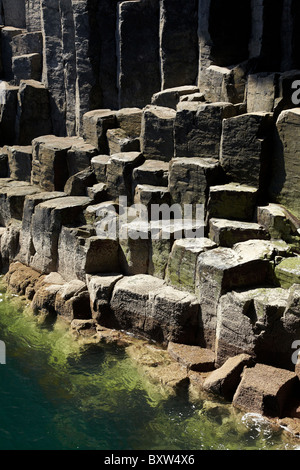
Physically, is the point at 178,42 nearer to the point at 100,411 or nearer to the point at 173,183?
the point at 173,183

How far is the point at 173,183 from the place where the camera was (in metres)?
9.74

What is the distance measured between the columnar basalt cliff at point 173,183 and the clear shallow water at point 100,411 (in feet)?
1.38

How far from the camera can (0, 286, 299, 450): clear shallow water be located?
281 inches

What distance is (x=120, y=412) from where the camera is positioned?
25.2 feet

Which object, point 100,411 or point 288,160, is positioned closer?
point 100,411

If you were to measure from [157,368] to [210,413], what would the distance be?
1.16 metres

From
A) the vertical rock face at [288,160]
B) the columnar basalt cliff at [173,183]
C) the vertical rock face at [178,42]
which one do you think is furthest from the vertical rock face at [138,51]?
the vertical rock face at [288,160]

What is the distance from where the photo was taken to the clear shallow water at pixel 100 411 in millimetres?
7145

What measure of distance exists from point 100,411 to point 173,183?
3.90 m

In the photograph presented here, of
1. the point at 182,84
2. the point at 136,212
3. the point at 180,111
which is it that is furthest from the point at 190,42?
the point at 136,212

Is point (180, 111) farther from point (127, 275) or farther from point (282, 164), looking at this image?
point (127, 275)

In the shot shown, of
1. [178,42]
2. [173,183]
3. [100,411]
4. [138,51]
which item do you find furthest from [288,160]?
[138,51]
